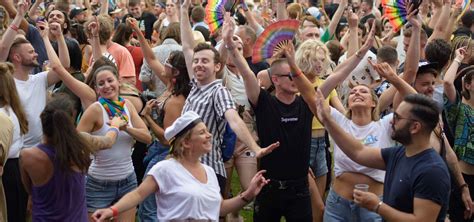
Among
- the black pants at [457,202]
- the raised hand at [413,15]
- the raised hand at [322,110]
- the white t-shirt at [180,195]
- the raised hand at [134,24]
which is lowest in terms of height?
the black pants at [457,202]

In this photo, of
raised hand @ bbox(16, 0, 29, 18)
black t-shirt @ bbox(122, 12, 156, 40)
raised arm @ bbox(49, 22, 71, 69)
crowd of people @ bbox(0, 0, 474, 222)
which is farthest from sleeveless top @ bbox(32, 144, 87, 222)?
black t-shirt @ bbox(122, 12, 156, 40)

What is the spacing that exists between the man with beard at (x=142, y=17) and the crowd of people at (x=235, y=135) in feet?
19.2

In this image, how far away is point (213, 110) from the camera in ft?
19.9

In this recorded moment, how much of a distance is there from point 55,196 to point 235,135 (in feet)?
5.40

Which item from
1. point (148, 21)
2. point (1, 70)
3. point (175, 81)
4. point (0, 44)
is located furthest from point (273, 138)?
point (148, 21)

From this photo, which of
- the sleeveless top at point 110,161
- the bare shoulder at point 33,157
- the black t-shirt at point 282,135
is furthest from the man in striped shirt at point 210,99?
the bare shoulder at point 33,157

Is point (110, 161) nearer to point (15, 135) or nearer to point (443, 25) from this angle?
point (15, 135)

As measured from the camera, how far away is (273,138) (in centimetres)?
624

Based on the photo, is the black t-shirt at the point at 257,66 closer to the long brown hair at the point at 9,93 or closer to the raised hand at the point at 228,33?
the raised hand at the point at 228,33

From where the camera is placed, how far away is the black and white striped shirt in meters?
6.00

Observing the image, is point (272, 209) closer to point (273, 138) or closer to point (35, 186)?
point (273, 138)

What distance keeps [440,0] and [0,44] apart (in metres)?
5.54

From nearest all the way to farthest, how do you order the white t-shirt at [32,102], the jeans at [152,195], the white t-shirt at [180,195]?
the white t-shirt at [180,195] → the jeans at [152,195] → the white t-shirt at [32,102]

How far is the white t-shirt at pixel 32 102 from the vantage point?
22.4ft
